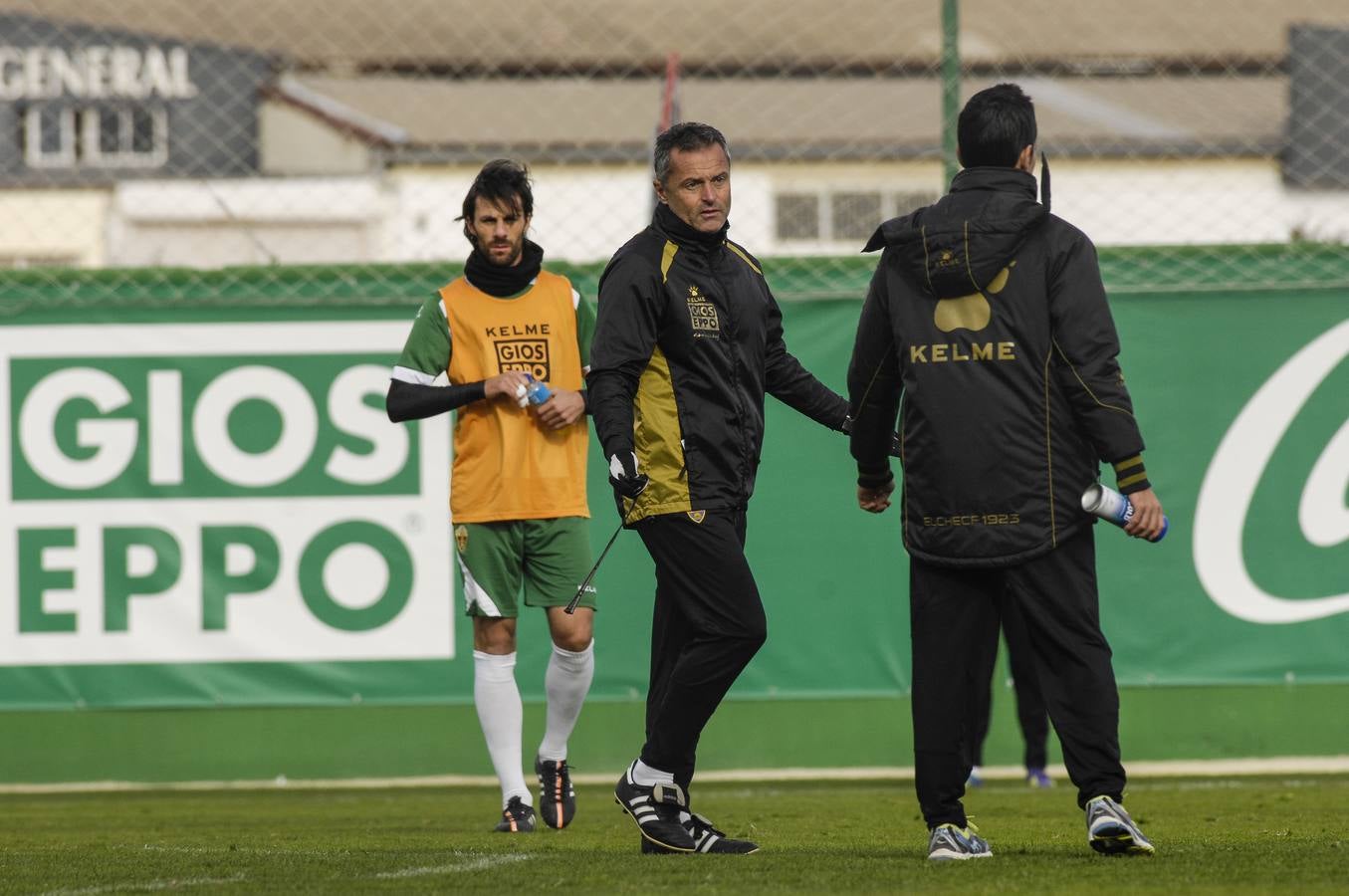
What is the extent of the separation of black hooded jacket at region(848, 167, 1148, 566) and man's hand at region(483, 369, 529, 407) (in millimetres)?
1880

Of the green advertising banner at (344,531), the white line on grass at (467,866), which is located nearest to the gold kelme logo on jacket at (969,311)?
the white line on grass at (467,866)

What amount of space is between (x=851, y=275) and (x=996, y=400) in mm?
4095

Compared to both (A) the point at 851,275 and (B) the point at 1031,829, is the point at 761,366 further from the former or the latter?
(A) the point at 851,275

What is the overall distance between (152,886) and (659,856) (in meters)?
1.35

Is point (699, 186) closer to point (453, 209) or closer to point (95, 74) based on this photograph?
point (453, 209)

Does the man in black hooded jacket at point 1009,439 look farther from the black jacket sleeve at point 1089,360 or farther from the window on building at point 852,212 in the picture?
the window on building at point 852,212

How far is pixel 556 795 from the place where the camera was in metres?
6.98

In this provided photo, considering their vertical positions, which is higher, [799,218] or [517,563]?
[799,218]

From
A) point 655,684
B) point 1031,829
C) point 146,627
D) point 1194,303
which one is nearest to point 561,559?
point 655,684

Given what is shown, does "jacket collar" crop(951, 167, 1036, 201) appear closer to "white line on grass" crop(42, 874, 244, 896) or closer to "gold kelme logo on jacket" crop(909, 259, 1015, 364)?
"gold kelme logo on jacket" crop(909, 259, 1015, 364)

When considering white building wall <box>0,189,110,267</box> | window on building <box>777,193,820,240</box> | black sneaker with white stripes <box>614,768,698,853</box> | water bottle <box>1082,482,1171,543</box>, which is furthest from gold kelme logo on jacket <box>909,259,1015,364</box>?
white building wall <box>0,189,110,267</box>

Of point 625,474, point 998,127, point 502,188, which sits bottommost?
point 625,474

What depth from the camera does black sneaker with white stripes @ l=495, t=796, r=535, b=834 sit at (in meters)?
6.80

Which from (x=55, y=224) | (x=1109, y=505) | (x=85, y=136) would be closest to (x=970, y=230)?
(x=1109, y=505)
